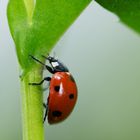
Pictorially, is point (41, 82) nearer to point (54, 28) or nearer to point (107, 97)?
point (54, 28)

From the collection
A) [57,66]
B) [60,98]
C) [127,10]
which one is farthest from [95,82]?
[127,10]

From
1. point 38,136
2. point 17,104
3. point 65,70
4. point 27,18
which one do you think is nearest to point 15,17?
point 27,18

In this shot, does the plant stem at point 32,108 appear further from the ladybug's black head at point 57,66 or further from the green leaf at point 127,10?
the ladybug's black head at point 57,66

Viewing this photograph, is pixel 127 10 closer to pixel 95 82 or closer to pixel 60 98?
pixel 60 98

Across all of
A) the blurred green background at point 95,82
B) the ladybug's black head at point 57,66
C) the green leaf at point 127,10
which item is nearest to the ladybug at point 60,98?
the ladybug's black head at point 57,66

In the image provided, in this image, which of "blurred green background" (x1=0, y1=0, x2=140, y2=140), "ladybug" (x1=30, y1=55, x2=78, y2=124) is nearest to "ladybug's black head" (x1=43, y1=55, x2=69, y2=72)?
"ladybug" (x1=30, y1=55, x2=78, y2=124)
